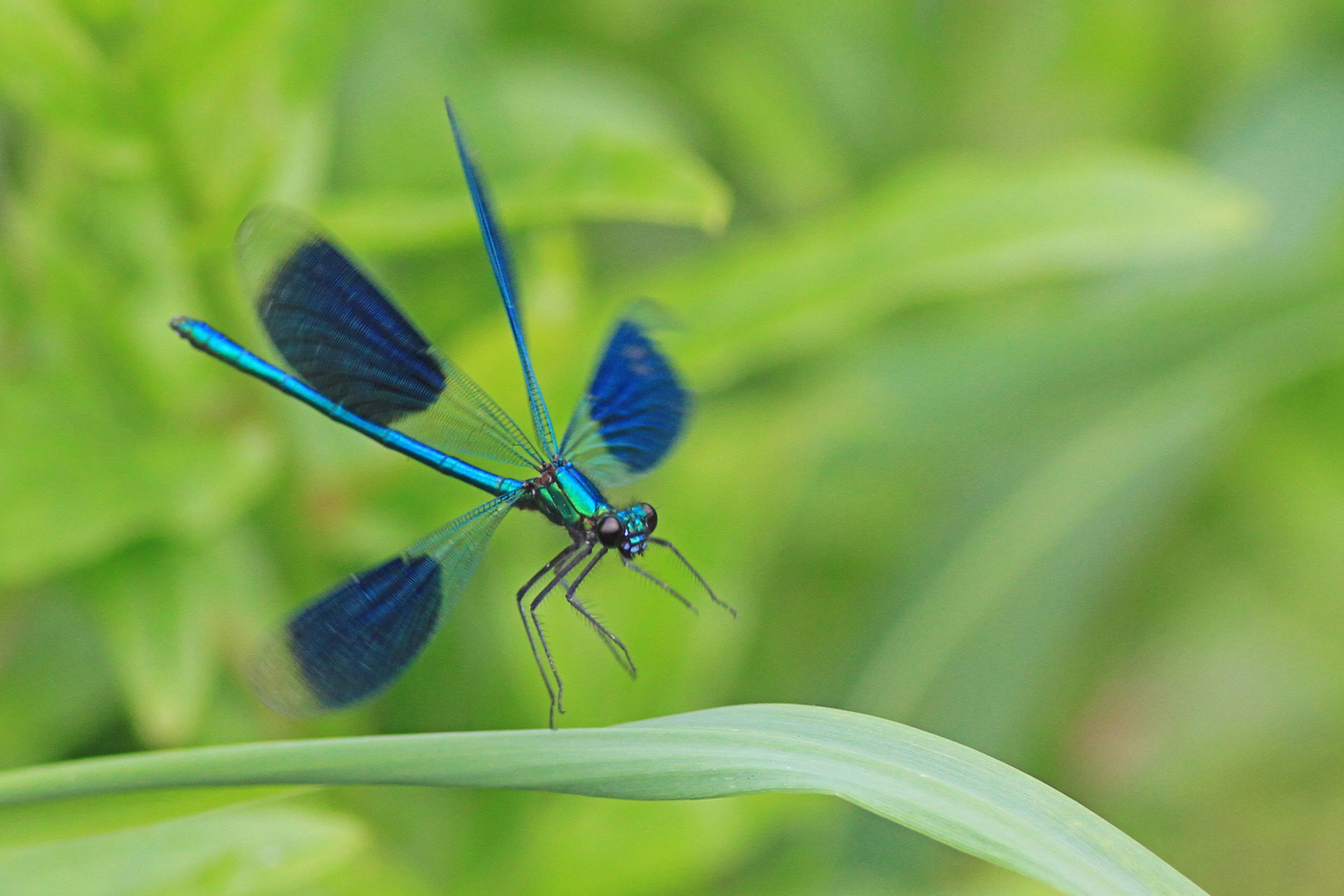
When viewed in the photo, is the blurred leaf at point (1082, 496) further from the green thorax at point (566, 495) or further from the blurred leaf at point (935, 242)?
the green thorax at point (566, 495)

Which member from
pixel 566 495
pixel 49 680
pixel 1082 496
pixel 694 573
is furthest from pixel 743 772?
pixel 1082 496

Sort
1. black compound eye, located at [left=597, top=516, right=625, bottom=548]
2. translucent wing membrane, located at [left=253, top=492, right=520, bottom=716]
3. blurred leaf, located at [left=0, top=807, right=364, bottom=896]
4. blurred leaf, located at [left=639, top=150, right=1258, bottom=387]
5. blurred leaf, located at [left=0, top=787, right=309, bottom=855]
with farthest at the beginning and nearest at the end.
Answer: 1. blurred leaf, located at [left=639, top=150, right=1258, bottom=387]
2. black compound eye, located at [left=597, top=516, right=625, bottom=548]
3. translucent wing membrane, located at [left=253, top=492, right=520, bottom=716]
4. blurred leaf, located at [left=0, top=807, right=364, bottom=896]
5. blurred leaf, located at [left=0, top=787, right=309, bottom=855]

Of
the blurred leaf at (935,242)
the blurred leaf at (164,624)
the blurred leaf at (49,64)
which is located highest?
the blurred leaf at (935,242)

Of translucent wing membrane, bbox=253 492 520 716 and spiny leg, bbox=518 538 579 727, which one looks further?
spiny leg, bbox=518 538 579 727

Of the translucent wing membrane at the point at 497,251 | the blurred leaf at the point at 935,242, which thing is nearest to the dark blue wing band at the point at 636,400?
the translucent wing membrane at the point at 497,251

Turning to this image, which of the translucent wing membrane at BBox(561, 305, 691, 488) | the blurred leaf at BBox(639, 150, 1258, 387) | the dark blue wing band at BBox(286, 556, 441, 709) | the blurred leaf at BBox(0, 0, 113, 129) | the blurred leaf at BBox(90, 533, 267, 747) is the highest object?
the blurred leaf at BBox(639, 150, 1258, 387)

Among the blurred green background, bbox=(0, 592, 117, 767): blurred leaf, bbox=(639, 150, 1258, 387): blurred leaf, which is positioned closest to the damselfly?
the blurred green background

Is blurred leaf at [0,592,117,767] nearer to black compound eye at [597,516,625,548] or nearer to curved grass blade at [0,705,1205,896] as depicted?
black compound eye at [597,516,625,548]

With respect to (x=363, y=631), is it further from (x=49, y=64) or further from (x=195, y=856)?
(x=49, y=64)
